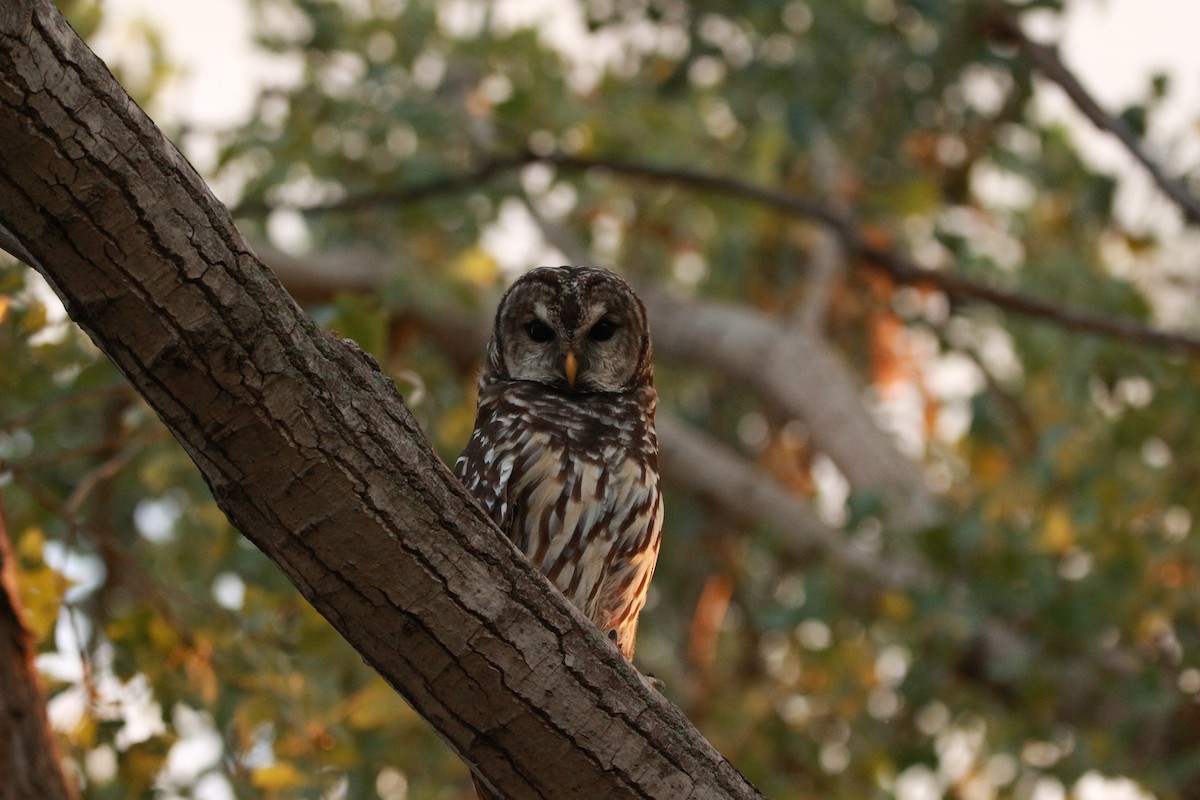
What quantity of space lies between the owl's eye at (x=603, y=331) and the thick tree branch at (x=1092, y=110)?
2673 millimetres

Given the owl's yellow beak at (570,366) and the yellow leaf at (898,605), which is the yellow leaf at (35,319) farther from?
the yellow leaf at (898,605)

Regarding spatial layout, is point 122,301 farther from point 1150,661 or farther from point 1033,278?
point 1033,278

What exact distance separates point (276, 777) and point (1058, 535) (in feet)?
10.3

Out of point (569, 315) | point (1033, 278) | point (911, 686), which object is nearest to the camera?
point (569, 315)

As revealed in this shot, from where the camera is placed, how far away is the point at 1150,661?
5.12 m

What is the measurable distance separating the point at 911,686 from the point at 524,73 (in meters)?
3.08

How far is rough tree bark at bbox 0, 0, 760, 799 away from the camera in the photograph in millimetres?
1750

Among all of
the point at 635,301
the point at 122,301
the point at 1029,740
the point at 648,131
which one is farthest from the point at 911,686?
the point at 122,301

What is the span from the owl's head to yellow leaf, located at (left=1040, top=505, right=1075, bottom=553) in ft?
7.74

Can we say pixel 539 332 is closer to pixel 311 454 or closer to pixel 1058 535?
pixel 311 454

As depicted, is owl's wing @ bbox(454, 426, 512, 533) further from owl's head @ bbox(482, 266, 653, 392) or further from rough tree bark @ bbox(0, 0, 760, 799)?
rough tree bark @ bbox(0, 0, 760, 799)

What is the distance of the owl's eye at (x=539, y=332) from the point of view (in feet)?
11.3

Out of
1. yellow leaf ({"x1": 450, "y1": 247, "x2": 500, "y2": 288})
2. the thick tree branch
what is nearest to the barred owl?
yellow leaf ({"x1": 450, "y1": 247, "x2": 500, "y2": 288})

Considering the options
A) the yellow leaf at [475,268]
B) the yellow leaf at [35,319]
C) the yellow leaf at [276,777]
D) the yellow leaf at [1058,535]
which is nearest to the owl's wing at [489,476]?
the yellow leaf at [276,777]
